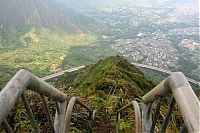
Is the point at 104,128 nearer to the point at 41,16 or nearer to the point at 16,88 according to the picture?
the point at 16,88

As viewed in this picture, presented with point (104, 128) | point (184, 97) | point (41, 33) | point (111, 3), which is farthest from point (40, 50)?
point (111, 3)

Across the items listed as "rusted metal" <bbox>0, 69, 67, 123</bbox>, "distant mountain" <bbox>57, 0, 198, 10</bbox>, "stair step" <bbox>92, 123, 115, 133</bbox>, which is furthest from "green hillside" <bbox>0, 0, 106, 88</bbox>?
"rusted metal" <bbox>0, 69, 67, 123</bbox>

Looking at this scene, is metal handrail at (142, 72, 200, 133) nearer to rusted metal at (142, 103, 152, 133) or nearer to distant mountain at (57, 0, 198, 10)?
rusted metal at (142, 103, 152, 133)

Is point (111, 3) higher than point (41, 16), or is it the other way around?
point (41, 16)

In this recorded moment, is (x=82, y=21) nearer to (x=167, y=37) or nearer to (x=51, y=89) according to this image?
(x=167, y=37)

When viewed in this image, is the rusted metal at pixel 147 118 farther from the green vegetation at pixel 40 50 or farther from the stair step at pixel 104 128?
the green vegetation at pixel 40 50

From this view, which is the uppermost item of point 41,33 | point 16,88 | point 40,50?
point 16,88

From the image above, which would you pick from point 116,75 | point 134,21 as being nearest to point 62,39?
point 134,21

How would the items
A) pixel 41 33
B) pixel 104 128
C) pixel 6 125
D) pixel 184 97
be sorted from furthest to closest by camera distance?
pixel 41 33
pixel 104 128
pixel 6 125
pixel 184 97

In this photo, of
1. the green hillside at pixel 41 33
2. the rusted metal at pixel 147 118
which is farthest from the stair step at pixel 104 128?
the green hillside at pixel 41 33
